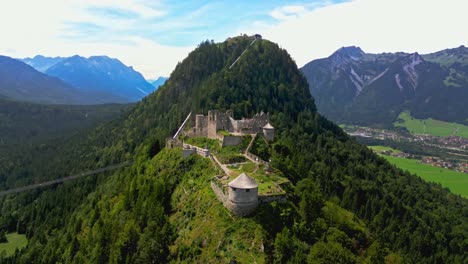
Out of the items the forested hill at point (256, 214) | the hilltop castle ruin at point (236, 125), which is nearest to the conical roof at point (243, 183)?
the forested hill at point (256, 214)

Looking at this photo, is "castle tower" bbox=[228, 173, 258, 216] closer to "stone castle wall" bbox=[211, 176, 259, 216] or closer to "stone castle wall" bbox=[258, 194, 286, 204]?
"stone castle wall" bbox=[211, 176, 259, 216]

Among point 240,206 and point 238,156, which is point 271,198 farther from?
point 238,156

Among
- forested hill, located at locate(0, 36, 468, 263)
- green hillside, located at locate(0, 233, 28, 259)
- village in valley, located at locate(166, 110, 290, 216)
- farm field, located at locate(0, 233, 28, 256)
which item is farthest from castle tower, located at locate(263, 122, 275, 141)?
farm field, located at locate(0, 233, 28, 256)

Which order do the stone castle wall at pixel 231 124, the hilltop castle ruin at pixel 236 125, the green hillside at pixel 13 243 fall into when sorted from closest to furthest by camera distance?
1. the hilltop castle ruin at pixel 236 125
2. the stone castle wall at pixel 231 124
3. the green hillside at pixel 13 243

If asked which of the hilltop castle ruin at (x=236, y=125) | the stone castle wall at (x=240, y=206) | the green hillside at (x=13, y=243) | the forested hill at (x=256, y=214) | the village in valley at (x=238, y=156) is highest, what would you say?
the hilltop castle ruin at (x=236, y=125)

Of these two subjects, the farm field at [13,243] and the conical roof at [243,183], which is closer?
the conical roof at [243,183]

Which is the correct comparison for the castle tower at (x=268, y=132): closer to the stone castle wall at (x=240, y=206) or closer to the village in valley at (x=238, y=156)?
the village in valley at (x=238, y=156)

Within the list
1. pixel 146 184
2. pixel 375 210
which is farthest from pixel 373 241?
pixel 375 210
